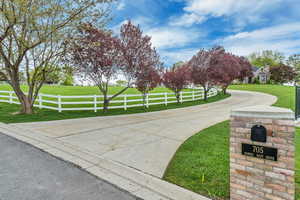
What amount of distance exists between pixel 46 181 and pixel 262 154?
3.19m

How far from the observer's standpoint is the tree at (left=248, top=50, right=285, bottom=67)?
5762 centimetres

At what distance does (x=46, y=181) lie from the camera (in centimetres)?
285

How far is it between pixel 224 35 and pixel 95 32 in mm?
18969

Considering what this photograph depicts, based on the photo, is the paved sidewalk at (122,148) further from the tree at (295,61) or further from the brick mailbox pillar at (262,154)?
the tree at (295,61)

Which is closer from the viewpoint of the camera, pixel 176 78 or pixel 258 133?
pixel 258 133

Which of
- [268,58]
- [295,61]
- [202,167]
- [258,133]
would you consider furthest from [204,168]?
[268,58]

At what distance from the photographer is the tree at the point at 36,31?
7.38 m

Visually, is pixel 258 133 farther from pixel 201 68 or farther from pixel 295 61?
pixel 295 61

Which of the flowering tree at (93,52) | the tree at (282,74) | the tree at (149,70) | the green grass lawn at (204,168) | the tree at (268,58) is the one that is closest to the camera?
the green grass lawn at (204,168)

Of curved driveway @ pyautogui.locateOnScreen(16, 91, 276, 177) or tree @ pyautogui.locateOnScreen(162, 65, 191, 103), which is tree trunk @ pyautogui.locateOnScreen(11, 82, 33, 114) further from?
tree @ pyautogui.locateOnScreen(162, 65, 191, 103)

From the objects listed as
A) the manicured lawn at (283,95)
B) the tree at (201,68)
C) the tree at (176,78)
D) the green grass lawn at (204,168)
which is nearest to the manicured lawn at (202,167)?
the green grass lawn at (204,168)

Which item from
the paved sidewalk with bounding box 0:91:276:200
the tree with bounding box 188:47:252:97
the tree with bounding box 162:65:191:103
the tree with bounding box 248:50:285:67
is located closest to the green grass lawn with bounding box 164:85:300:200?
the paved sidewalk with bounding box 0:91:276:200

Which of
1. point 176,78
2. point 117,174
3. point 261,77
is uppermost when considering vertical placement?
point 261,77

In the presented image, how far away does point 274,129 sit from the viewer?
2.09 meters
